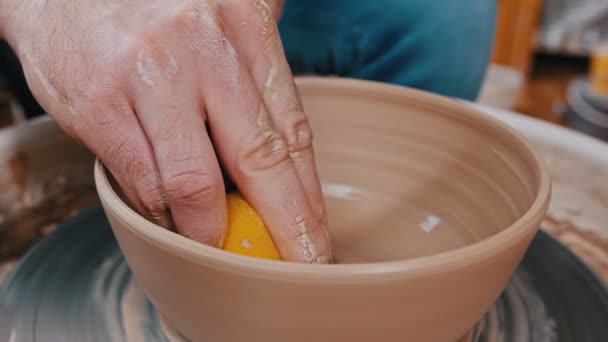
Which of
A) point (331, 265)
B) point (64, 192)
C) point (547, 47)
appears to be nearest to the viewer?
point (331, 265)

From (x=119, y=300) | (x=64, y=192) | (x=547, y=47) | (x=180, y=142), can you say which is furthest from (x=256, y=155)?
→ (x=547, y=47)

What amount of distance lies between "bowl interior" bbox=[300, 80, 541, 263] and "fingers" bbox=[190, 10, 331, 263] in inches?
7.7

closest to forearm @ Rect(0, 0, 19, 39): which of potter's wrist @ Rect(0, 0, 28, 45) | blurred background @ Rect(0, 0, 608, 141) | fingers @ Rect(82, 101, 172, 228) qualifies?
potter's wrist @ Rect(0, 0, 28, 45)

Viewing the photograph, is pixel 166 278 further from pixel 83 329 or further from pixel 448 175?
pixel 448 175

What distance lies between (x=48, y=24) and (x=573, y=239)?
771 millimetres

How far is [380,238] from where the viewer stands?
774 mm

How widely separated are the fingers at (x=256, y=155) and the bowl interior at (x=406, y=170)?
7.7 inches

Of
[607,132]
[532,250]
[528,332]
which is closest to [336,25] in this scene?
[532,250]

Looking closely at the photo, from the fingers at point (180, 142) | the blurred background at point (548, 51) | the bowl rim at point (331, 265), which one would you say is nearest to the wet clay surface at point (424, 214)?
the bowl rim at point (331, 265)

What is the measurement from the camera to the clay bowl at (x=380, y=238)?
0.44m

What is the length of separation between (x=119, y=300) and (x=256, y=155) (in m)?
0.25

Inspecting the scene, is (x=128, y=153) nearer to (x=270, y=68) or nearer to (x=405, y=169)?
(x=270, y=68)

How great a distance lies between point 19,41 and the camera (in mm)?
645

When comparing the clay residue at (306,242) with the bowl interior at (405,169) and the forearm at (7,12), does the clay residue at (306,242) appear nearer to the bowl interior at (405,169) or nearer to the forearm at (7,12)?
the bowl interior at (405,169)
